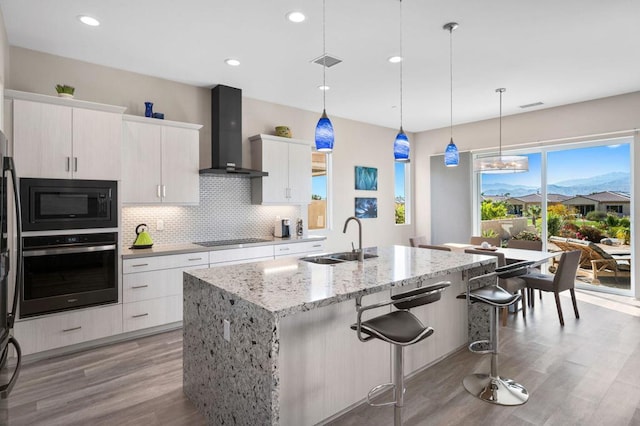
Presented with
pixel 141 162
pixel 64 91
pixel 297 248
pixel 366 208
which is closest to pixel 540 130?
pixel 366 208

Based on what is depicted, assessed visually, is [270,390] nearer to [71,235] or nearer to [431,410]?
[431,410]

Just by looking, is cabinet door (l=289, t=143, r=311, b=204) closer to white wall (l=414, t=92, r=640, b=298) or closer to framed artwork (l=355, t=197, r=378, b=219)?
framed artwork (l=355, t=197, r=378, b=219)

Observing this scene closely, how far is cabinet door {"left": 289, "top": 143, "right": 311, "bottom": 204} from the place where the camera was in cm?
522

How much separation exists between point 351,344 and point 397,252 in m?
1.24

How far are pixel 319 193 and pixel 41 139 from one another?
3.84m

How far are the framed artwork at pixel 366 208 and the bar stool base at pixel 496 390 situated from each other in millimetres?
3980

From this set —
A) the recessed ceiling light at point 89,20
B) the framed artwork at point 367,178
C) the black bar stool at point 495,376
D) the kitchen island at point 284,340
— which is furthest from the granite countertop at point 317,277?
the framed artwork at point 367,178

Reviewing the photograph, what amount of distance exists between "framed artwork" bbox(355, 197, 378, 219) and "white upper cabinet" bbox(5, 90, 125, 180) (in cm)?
404

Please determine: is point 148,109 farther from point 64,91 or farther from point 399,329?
point 399,329

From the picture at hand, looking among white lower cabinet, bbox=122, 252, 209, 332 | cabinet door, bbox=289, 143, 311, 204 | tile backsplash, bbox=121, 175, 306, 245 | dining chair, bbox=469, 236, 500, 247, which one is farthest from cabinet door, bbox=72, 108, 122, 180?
dining chair, bbox=469, 236, 500, 247

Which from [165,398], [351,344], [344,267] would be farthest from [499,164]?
[165,398]

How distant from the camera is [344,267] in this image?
260 centimetres

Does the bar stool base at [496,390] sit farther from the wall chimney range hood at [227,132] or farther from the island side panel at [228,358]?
the wall chimney range hood at [227,132]

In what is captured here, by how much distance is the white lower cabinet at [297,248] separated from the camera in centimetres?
479
